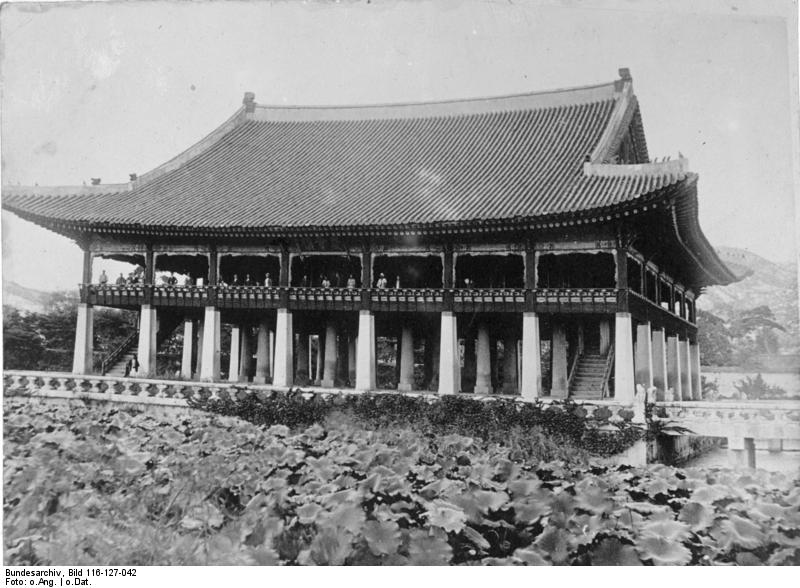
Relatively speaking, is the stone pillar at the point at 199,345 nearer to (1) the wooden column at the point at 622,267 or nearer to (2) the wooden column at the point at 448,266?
(2) the wooden column at the point at 448,266

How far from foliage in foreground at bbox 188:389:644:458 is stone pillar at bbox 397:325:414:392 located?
196 inches

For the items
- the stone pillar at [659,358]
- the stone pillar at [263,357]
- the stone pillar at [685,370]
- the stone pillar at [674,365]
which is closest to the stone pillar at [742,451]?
the stone pillar at [659,358]

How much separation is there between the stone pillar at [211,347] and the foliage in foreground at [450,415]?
3262 millimetres

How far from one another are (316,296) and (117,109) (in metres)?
7.49

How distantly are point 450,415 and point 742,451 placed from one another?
17.7 feet

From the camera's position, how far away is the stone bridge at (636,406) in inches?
452

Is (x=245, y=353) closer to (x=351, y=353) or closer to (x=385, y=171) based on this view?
(x=351, y=353)

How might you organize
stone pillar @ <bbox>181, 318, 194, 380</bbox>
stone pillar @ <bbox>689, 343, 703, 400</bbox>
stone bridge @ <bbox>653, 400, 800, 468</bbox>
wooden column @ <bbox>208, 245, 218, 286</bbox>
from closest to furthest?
stone bridge @ <bbox>653, 400, 800, 468</bbox>, wooden column @ <bbox>208, 245, 218, 286</bbox>, stone pillar @ <bbox>689, 343, 703, 400</bbox>, stone pillar @ <bbox>181, 318, 194, 380</bbox>

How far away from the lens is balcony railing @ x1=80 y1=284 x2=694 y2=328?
50.0 feet

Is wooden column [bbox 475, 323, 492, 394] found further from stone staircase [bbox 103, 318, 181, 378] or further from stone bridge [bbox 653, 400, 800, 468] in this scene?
stone staircase [bbox 103, 318, 181, 378]

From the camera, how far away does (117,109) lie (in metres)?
10.9

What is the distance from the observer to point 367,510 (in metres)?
6.77

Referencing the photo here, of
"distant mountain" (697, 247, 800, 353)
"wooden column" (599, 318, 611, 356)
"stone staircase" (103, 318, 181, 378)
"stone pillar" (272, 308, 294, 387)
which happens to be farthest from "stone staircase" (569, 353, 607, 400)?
"stone staircase" (103, 318, 181, 378)
